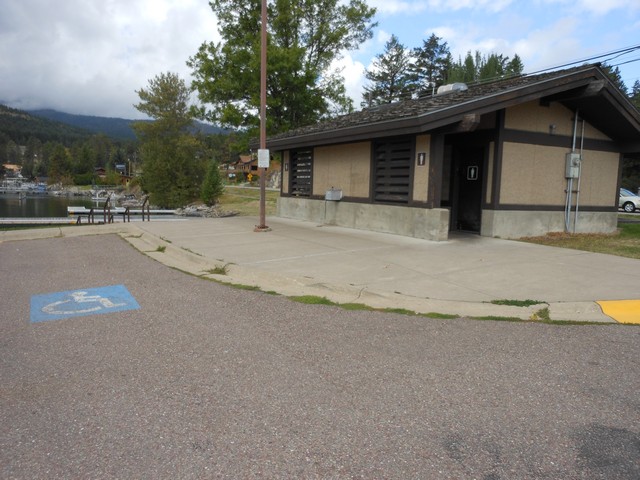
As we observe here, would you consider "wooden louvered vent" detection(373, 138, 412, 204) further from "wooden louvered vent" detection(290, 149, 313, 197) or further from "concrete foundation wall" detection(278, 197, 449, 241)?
"wooden louvered vent" detection(290, 149, 313, 197)

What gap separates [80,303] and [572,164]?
41.5ft

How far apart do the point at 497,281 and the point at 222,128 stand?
21.8m

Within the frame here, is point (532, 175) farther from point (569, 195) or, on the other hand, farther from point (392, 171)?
point (392, 171)

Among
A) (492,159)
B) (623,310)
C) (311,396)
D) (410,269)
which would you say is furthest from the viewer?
(492,159)

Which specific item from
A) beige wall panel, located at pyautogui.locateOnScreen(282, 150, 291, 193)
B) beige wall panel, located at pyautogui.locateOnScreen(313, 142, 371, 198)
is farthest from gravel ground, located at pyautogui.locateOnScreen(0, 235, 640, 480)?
beige wall panel, located at pyautogui.locateOnScreen(282, 150, 291, 193)

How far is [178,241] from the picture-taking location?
10875mm

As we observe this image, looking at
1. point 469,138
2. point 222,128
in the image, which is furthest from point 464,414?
point 222,128

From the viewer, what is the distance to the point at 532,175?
12.1 m

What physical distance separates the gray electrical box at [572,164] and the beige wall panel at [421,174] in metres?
4.69

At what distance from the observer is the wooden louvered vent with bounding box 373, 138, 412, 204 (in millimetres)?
11773

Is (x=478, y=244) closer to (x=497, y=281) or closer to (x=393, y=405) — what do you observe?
(x=497, y=281)

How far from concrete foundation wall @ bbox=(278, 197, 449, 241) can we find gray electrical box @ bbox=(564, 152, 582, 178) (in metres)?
4.54

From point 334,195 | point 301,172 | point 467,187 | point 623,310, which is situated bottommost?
point 623,310

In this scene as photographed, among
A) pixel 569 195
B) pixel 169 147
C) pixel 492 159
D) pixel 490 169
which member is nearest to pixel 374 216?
pixel 490 169
